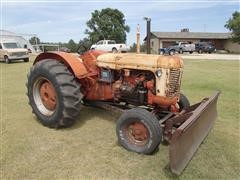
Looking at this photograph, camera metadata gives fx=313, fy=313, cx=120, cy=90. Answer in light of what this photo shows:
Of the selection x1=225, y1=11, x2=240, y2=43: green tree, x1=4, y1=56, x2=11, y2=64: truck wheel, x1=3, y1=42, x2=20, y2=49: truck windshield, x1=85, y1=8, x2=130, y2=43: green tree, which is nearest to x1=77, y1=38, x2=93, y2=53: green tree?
x1=4, y1=56, x2=11, y2=64: truck wheel

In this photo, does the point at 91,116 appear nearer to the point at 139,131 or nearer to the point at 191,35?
the point at 139,131

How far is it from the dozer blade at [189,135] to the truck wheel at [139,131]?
0.42m

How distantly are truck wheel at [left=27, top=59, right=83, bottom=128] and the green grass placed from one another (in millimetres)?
247

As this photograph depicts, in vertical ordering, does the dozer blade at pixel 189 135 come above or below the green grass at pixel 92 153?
above

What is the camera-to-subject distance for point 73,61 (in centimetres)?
552

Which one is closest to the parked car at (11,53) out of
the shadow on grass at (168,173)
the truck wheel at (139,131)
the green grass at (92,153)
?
the green grass at (92,153)

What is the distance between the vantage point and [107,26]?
5362 cm

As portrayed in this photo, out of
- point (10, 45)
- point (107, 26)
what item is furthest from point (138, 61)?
point (107, 26)

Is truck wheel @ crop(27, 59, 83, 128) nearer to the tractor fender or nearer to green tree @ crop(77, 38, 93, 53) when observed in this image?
the tractor fender

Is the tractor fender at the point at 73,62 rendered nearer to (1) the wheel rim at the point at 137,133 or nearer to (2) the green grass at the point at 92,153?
(2) the green grass at the point at 92,153

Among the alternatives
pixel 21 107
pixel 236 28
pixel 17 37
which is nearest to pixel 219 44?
pixel 236 28

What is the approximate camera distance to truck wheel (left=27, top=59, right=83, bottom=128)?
203 inches

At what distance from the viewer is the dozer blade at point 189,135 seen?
374 cm

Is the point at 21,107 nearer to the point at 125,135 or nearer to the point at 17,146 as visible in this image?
the point at 17,146
